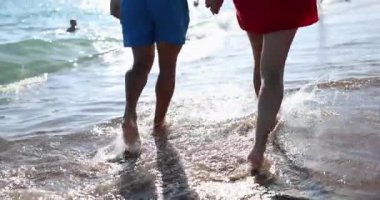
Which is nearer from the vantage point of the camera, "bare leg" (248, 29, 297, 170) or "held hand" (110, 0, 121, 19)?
"bare leg" (248, 29, 297, 170)

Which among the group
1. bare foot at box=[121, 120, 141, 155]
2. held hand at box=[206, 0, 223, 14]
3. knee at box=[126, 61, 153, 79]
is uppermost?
held hand at box=[206, 0, 223, 14]

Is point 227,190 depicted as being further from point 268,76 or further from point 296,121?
point 296,121

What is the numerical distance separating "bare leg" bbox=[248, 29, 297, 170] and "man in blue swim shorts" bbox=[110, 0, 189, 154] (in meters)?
0.91

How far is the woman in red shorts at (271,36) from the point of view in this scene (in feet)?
11.9

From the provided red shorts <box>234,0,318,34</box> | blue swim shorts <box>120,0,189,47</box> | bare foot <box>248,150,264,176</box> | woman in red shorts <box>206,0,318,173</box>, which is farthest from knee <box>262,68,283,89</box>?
blue swim shorts <box>120,0,189,47</box>

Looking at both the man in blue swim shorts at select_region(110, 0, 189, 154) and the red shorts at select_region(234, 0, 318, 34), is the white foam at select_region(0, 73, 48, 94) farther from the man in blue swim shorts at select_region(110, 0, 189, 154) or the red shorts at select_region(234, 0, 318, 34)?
the red shorts at select_region(234, 0, 318, 34)

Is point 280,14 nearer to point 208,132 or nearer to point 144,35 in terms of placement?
point 144,35

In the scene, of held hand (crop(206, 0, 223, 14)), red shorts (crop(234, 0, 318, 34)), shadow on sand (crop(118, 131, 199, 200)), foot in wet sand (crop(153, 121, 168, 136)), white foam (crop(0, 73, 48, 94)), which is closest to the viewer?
shadow on sand (crop(118, 131, 199, 200))

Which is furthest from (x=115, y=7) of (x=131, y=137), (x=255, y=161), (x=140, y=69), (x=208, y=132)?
(x=255, y=161)

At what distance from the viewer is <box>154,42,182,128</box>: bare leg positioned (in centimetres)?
452

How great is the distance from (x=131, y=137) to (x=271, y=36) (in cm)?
120

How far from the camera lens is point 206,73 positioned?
26.5 ft

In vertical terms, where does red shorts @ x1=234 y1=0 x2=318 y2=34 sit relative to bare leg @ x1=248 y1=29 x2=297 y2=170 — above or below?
above

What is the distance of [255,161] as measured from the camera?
3.68m
